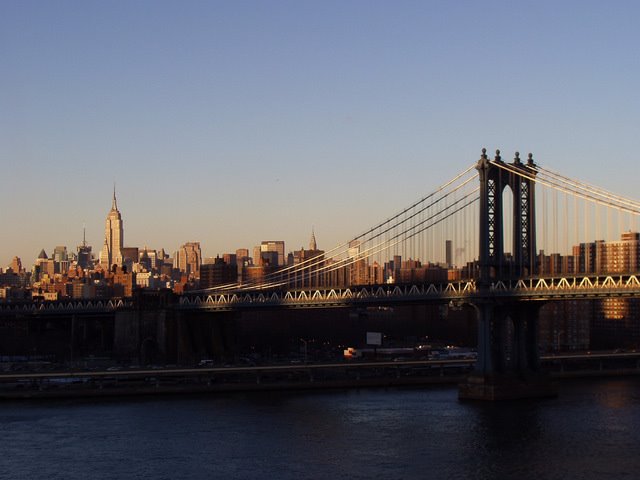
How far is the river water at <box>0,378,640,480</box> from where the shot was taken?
137 feet

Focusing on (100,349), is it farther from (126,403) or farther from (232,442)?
(232,442)

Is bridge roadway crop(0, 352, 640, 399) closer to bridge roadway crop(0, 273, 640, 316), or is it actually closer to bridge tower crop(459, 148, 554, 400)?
bridge roadway crop(0, 273, 640, 316)

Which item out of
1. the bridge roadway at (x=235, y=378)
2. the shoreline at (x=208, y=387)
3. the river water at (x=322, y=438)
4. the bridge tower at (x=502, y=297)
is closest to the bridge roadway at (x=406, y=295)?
the bridge tower at (x=502, y=297)

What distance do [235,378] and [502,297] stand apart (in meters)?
22.1

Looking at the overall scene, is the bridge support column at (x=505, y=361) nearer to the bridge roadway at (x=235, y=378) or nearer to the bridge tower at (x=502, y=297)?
the bridge tower at (x=502, y=297)

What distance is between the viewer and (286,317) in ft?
434

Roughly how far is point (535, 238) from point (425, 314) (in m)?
73.0

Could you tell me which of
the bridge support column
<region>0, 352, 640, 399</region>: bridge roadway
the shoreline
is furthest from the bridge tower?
<region>0, 352, 640, 399</region>: bridge roadway

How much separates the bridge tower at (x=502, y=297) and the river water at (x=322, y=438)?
55.7 inches

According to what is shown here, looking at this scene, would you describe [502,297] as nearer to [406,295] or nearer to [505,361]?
[505,361]

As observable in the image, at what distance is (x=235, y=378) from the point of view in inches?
3004

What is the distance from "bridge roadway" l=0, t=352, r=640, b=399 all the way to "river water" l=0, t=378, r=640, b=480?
10.7 ft

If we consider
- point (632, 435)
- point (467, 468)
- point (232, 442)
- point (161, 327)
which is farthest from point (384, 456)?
point (161, 327)

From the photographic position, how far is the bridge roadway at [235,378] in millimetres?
68938
